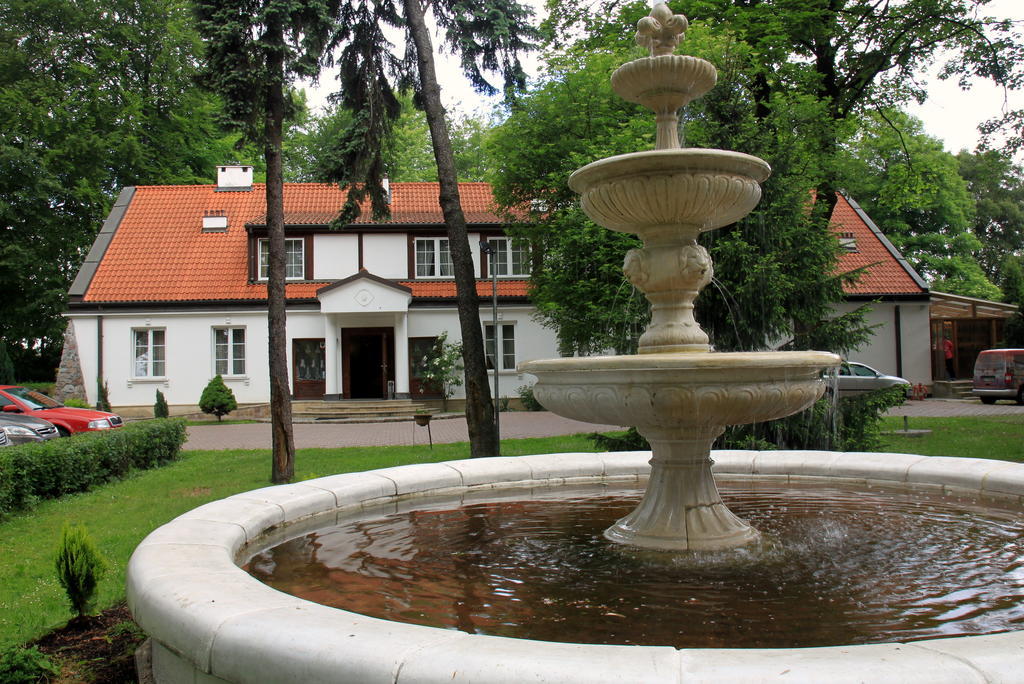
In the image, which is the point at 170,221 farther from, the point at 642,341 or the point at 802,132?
the point at 642,341

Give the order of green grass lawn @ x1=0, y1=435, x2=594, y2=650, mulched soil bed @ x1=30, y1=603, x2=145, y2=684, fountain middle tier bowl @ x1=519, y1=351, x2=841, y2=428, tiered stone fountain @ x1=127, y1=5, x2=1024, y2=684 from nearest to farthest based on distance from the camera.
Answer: tiered stone fountain @ x1=127, y1=5, x2=1024, y2=684 < mulched soil bed @ x1=30, y1=603, x2=145, y2=684 < fountain middle tier bowl @ x1=519, y1=351, x2=841, y2=428 < green grass lawn @ x1=0, y1=435, x2=594, y2=650

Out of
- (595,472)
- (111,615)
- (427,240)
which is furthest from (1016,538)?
(427,240)

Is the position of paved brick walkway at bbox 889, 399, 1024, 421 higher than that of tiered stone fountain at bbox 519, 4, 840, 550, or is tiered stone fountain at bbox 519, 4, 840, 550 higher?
tiered stone fountain at bbox 519, 4, 840, 550

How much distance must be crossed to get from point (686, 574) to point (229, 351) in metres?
27.2

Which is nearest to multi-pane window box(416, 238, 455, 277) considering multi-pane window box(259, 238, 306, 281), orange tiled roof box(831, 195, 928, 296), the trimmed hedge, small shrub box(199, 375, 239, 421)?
multi-pane window box(259, 238, 306, 281)

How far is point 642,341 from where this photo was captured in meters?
5.92

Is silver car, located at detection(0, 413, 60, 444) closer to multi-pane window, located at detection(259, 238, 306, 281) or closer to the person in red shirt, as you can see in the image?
multi-pane window, located at detection(259, 238, 306, 281)

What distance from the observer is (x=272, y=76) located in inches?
492

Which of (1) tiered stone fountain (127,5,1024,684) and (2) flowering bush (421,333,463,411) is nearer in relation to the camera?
(1) tiered stone fountain (127,5,1024,684)

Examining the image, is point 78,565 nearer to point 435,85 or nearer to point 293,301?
point 435,85

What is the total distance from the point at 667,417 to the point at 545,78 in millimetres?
17678

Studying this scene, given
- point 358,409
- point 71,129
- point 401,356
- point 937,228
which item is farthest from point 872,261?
point 71,129

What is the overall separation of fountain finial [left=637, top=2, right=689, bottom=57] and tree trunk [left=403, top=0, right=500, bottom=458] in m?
8.47

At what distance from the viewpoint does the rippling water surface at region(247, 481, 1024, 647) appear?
394cm
